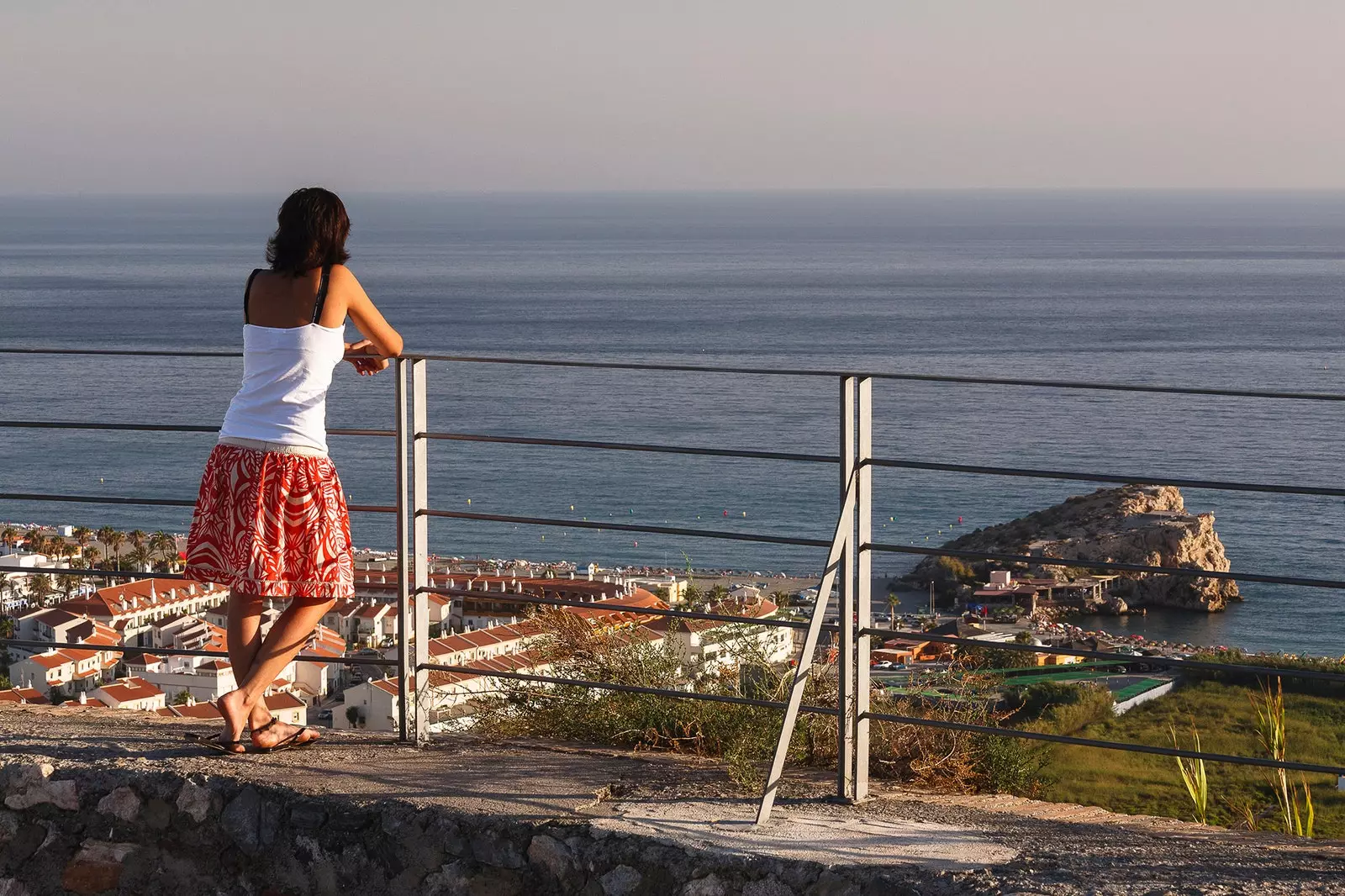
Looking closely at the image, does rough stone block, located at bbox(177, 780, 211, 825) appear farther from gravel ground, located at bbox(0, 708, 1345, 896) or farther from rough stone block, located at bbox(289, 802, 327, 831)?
rough stone block, located at bbox(289, 802, 327, 831)

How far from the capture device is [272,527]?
3457 mm

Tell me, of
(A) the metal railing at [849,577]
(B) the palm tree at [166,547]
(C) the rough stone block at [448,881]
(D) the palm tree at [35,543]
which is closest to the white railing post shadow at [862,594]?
(A) the metal railing at [849,577]

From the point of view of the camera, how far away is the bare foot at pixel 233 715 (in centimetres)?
364

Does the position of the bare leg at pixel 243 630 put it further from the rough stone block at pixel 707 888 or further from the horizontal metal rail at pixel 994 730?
the rough stone block at pixel 707 888

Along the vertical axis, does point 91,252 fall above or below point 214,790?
above

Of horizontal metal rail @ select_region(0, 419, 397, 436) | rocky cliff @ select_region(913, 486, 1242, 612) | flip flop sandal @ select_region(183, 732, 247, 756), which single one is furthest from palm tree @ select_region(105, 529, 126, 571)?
flip flop sandal @ select_region(183, 732, 247, 756)

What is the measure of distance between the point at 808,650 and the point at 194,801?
1553 millimetres

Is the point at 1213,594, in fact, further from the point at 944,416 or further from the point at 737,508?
the point at 944,416

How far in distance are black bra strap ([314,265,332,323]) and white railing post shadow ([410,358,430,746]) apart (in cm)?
43

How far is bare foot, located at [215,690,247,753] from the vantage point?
3.64m

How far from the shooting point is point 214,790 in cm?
347

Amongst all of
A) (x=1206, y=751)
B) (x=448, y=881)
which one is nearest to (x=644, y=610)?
(x=448, y=881)

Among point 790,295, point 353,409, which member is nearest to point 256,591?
point 353,409

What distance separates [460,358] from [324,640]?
252 inches
